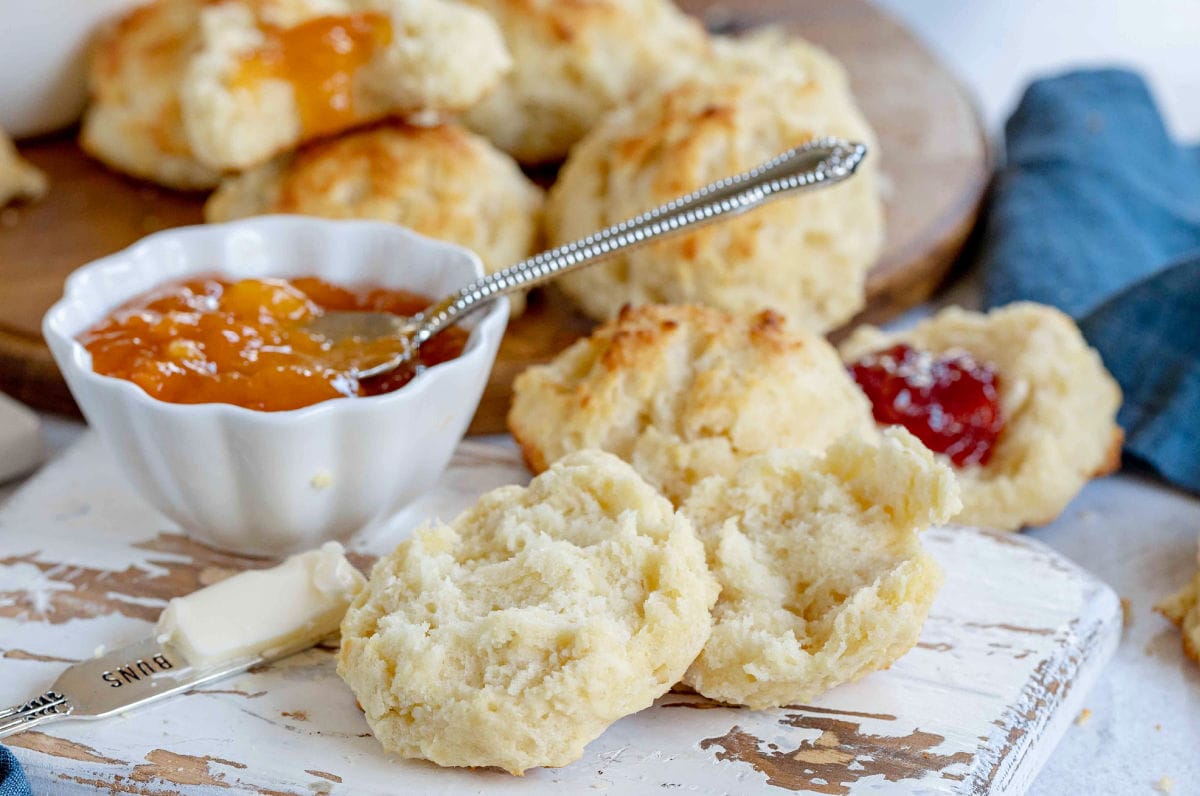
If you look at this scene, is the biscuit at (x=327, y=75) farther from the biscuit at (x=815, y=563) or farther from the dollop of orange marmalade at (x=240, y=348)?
the biscuit at (x=815, y=563)

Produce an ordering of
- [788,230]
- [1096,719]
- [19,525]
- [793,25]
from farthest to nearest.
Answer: [793,25] < [788,230] < [19,525] < [1096,719]

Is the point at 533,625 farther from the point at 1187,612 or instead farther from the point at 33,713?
Result: the point at 1187,612

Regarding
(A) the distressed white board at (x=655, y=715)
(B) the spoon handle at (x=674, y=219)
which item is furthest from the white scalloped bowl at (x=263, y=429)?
(A) the distressed white board at (x=655, y=715)

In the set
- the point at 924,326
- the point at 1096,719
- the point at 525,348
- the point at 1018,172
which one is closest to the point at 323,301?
the point at 525,348

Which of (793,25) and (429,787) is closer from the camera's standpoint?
(429,787)

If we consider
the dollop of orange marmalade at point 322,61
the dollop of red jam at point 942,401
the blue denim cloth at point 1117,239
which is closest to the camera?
the dollop of red jam at point 942,401

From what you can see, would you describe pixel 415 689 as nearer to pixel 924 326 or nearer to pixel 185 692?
pixel 185 692

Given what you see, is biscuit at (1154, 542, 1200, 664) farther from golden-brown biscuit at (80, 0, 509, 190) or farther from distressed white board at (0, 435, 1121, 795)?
golden-brown biscuit at (80, 0, 509, 190)

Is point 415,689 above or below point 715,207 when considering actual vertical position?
below
